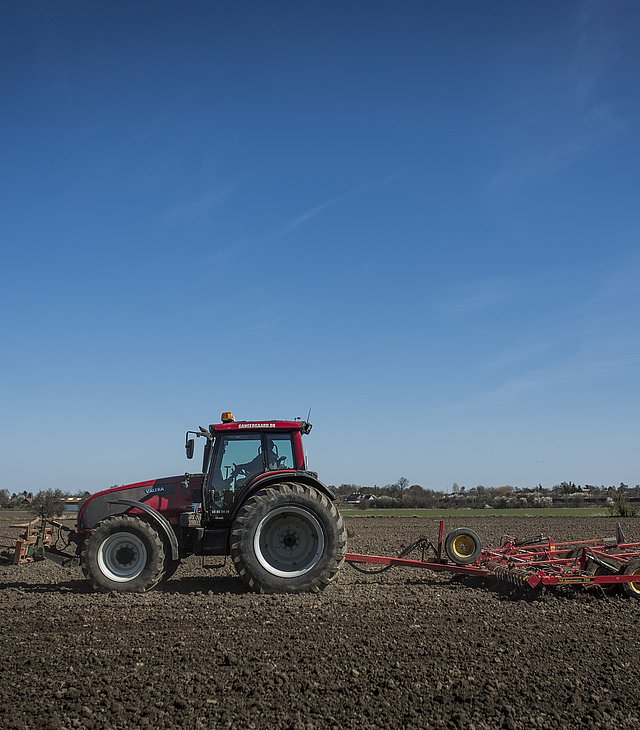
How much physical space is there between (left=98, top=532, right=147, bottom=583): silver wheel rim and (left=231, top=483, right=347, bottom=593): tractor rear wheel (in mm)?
1358

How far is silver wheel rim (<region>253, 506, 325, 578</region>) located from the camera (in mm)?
9594

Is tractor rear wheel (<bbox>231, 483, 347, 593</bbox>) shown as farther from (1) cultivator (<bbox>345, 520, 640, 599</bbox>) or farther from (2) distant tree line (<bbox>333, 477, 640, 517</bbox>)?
(2) distant tree line (<bbox>333, 477, 640, 517</bbox>)

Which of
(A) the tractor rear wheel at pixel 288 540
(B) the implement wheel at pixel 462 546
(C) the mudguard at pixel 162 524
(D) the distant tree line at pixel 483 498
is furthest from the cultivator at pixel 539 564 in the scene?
(D) the distant tree line at pixel 483 498

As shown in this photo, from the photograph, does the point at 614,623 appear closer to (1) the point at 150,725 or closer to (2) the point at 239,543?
(2) the point at 239,543

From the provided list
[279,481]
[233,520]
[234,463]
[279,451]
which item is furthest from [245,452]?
[233,520]

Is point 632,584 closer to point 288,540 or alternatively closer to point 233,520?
point 288,540

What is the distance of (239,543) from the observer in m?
9.45

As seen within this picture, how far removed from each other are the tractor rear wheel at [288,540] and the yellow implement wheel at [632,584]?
3889mm

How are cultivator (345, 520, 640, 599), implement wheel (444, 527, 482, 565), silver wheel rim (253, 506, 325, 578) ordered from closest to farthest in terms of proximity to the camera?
cultivator (345, 520, 640, 599), silver wheel rim (253, 506, 325, 578), implement wheel (444, 527, 482, 565)

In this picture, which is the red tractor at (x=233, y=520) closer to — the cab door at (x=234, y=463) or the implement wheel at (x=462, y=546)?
the cab door at (x=234, y=463)

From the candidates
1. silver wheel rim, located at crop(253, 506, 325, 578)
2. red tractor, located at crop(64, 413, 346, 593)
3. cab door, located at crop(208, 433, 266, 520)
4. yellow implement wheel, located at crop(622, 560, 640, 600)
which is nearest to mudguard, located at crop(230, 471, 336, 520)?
red tractor, located at crop(64, 413, 346, 593)

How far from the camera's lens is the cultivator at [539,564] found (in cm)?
918

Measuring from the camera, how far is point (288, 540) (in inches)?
384

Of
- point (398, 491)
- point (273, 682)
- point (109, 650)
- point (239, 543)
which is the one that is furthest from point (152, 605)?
point (398, 491)
